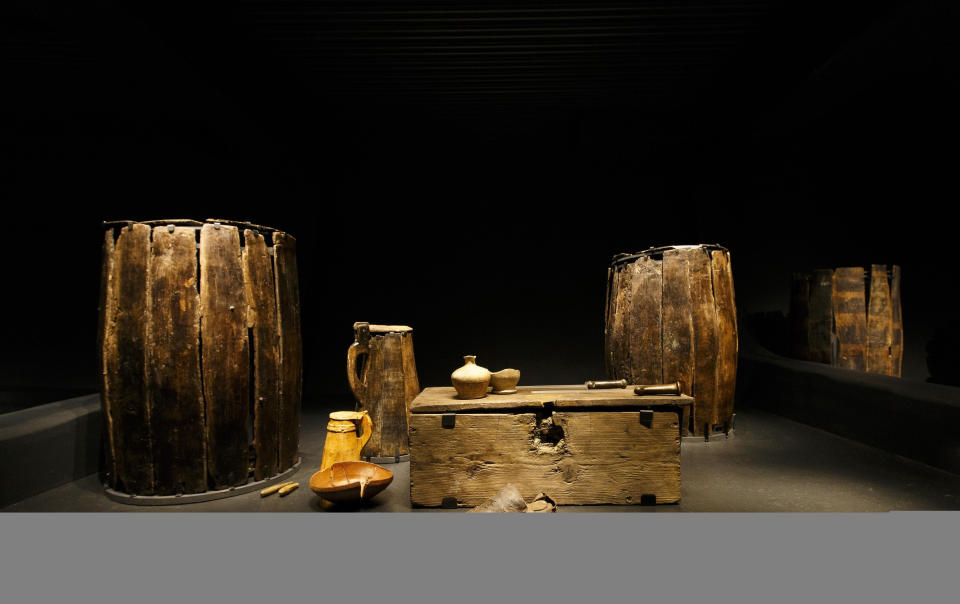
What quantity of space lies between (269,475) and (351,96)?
3295 mm

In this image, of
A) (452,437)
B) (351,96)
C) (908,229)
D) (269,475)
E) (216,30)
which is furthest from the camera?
(908,229)

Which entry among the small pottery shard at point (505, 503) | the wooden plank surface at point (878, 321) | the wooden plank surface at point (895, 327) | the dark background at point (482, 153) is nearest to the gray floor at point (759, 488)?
the small pottery shard at point (505, 503)

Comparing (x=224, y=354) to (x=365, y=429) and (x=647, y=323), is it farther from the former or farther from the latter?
(x=647, y=323)

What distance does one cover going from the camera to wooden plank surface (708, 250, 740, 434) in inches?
134

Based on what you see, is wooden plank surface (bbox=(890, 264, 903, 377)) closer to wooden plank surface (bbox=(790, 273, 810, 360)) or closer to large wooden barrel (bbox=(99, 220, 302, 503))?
wooden plank surface (bbox=(790, 273, 810, 360))

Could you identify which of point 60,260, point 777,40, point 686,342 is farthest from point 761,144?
point 60,260

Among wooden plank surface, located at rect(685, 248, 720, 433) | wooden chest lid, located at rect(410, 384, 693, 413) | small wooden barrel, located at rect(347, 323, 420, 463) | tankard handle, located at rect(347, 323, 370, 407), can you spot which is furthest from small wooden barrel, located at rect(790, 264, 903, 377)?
tankard handle, located at rect(347, 323, 370, 407)

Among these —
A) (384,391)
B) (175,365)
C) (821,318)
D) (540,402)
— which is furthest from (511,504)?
(821,318)

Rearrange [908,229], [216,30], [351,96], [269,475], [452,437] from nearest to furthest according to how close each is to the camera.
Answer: [452,437]
[269,475]
[216,30]
[351,96]
[908,229]

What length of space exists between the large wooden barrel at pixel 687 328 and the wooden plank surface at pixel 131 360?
292 centimetres

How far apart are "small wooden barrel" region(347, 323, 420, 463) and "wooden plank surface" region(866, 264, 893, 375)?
159 inches

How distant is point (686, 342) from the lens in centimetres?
334

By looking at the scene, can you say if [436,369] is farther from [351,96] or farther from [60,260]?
[60,260]

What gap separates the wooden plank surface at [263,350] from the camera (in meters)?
2.58
